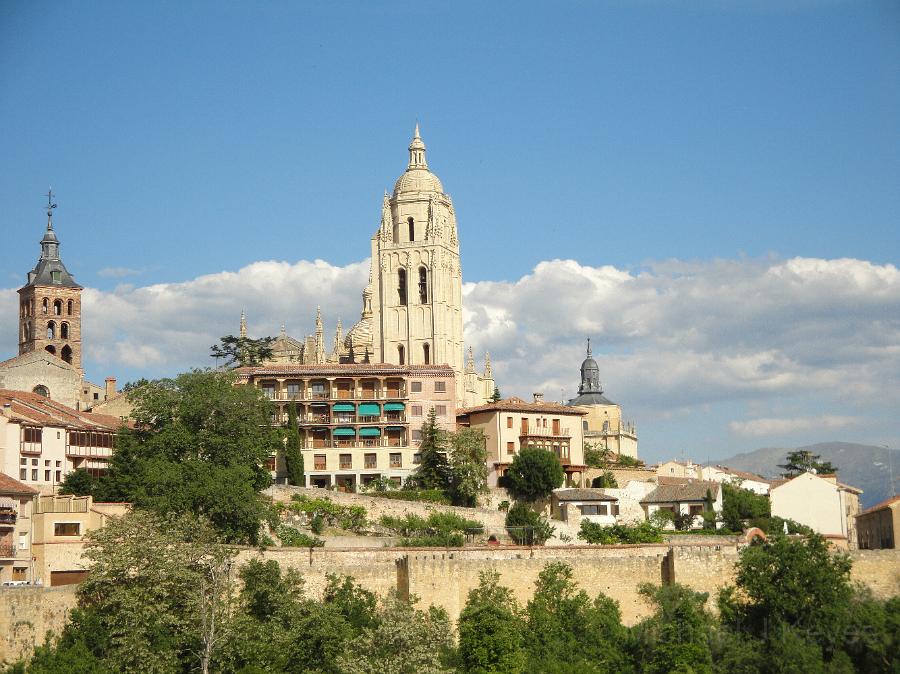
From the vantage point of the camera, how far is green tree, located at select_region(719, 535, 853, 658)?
59.5 meters

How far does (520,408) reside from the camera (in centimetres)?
8744

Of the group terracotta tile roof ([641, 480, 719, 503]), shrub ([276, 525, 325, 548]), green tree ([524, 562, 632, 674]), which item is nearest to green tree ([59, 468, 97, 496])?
shrub ([276, 525, 325, 548])

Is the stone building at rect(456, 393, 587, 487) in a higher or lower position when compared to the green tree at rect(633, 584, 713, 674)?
higher

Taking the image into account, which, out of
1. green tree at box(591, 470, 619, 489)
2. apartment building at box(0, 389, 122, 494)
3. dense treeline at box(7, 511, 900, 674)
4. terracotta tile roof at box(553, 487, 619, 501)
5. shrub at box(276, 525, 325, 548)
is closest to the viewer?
dense treeline at box(7, 511, 900, 674)

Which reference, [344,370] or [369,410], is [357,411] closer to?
[369,410]

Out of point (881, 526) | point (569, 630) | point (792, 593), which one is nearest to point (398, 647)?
point (569, 630)

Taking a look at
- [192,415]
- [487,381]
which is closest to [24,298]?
[487,381]

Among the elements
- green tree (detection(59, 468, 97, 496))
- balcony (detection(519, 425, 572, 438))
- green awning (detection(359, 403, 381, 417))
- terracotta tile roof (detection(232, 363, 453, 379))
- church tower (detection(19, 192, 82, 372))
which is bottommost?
green tree (detection(59, 468, 97, 496))

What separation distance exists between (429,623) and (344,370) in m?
31.5

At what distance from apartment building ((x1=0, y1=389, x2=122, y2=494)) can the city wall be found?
1625cm

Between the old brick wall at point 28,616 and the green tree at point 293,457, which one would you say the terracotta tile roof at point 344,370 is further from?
the old brick wall at point 28,616

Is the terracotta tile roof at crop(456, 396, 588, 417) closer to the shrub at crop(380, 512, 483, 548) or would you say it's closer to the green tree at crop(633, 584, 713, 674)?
the shrub at crop(380, 512, 483, 548)

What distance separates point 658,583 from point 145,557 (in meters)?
21.3

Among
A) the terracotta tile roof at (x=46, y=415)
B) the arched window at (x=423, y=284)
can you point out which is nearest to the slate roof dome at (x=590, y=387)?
the arched window at (x=423, y=284)
